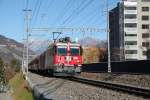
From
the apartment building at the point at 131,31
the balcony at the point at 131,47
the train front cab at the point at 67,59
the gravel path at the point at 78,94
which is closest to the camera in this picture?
the gravel path at the point at 78,94

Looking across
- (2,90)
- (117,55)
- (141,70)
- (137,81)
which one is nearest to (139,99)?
(137,81)

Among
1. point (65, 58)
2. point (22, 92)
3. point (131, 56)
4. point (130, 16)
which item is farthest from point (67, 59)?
point (130, 16)

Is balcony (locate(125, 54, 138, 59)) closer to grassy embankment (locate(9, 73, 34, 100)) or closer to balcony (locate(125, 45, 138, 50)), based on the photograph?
balcony (locate(125, 45, 138, 50))

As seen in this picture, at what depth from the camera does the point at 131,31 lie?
127 meters

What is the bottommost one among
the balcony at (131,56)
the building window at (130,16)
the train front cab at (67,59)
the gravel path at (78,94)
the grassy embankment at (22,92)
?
the grassy embankment at (22,92)

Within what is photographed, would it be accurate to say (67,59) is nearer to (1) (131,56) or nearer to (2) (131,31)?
(1) (131,56)

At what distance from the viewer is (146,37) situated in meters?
127

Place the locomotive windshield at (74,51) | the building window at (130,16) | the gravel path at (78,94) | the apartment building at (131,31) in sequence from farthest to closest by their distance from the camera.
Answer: the building window at (130,16)
the apartment building at (131,31)
the locomotive windshield at (74,51)
the gravel path at (78,94)

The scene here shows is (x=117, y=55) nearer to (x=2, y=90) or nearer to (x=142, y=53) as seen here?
(x=142, y=53)

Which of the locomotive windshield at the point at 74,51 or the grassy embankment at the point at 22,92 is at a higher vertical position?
the locomotive windshield at the point at 74,51

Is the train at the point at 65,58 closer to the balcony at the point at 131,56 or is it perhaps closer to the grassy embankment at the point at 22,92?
the grassy embankment at the point at 22,92

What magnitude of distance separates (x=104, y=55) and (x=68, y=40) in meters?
86.3

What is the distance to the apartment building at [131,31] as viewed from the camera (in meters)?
124

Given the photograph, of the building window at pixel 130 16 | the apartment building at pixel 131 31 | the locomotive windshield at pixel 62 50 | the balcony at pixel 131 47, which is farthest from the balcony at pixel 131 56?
the locomotive windshield at pixel 62 50
